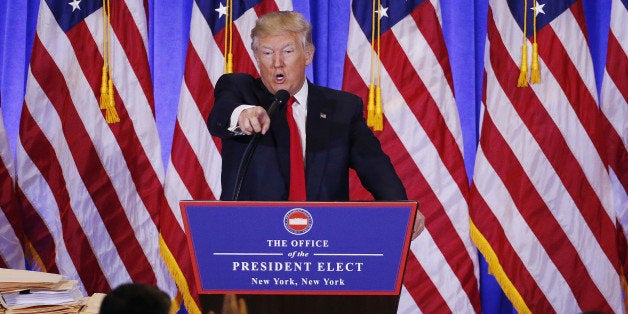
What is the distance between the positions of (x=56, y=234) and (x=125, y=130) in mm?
712

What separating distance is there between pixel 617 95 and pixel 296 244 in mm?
3130

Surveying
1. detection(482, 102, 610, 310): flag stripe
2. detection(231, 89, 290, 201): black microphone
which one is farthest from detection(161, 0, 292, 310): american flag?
detection(231, 89, 290, 201): black microphone

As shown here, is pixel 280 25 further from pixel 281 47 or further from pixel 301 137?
pixel 301 137

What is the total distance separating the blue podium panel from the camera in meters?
2.21

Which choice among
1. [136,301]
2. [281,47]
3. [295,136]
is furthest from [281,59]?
[136,301]

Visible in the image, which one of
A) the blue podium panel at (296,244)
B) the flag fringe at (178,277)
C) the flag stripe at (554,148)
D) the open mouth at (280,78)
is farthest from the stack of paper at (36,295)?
the flag stripe at (554,148)

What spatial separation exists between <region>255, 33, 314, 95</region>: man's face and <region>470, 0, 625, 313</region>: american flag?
6.22 feet

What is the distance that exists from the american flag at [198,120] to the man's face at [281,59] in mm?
1616

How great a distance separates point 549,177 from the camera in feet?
15.7

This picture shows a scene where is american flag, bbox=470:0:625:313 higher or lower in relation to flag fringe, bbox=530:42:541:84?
lower

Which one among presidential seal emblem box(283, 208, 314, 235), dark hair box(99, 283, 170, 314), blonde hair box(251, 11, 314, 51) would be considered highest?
blonde hair box(251, 11, 314, 51)

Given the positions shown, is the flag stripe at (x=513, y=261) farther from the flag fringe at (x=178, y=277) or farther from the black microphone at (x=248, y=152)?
the black microphone at (x=248, y=152)

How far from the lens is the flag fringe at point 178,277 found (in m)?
4.79

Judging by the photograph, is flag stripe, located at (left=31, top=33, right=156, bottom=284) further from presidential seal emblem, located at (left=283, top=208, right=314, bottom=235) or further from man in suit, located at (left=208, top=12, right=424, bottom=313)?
presidential seal emblem, located at (left=283, top=208, right=314, bottom=235)
